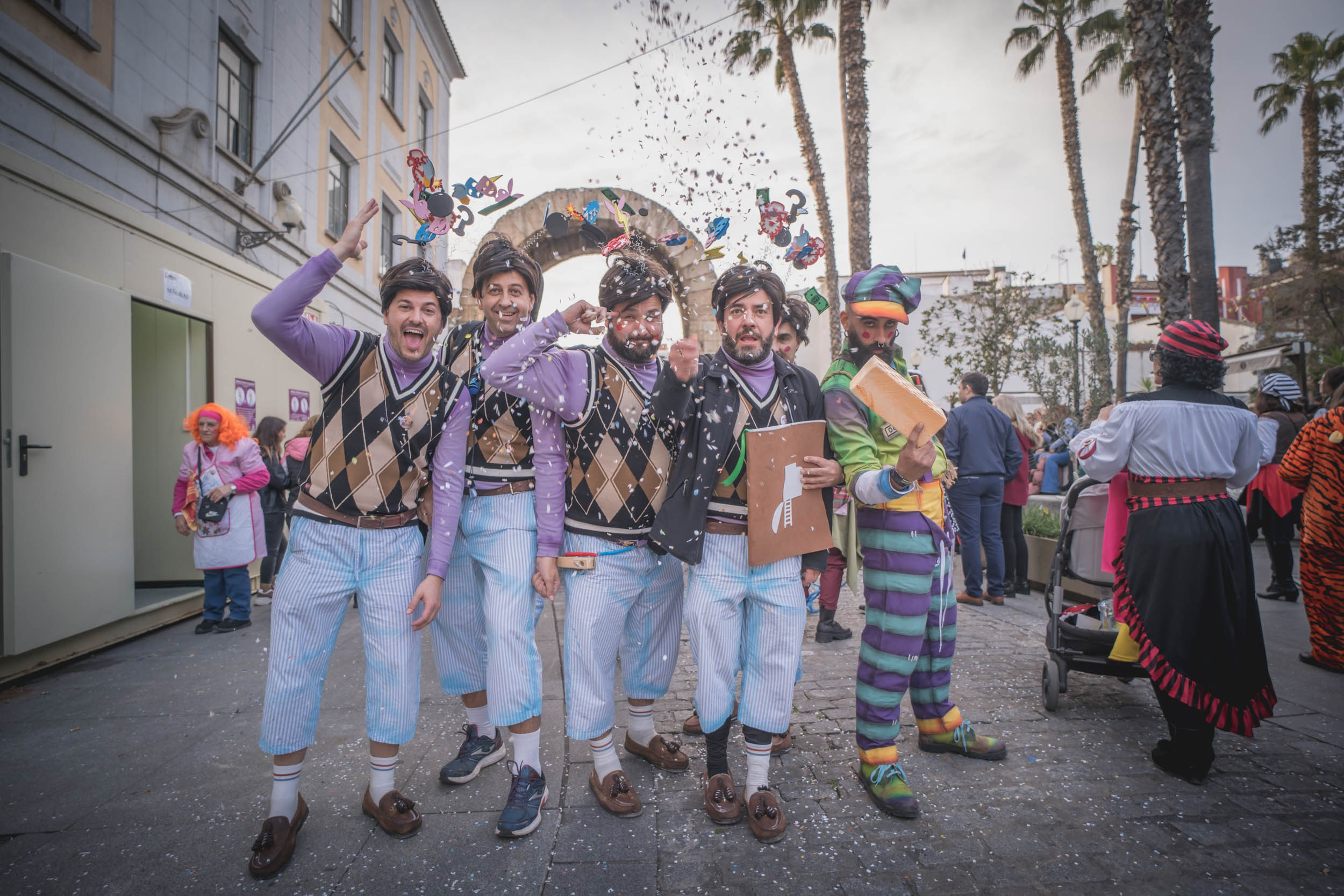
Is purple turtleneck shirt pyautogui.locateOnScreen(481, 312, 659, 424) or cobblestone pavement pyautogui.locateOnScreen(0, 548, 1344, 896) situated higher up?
purple turtleneck shirt pyautogui.locateOnScreen(481, 312, 659, 424)

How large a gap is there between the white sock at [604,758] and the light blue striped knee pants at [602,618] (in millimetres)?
57

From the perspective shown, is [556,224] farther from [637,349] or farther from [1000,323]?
[1000,323]

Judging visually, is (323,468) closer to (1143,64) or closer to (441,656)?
(441,656)

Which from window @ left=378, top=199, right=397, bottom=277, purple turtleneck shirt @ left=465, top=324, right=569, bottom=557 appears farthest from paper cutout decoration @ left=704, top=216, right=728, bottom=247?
window @ left=378, top=199, right=397, bottom=277

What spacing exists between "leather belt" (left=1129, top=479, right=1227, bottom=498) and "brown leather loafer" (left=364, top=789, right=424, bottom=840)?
3.46 meters

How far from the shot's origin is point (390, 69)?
494 inches

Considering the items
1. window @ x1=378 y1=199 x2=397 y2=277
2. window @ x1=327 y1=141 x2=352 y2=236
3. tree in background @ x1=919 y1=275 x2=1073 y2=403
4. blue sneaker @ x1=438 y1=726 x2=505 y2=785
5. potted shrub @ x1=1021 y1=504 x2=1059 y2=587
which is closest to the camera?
blue sneaker @ x1=438 y1=726 x2=505 y2=785

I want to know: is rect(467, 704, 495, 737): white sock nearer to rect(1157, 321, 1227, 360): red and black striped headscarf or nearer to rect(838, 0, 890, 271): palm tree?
rect(1157, 321, 1227, 360): red and black striped headscarf

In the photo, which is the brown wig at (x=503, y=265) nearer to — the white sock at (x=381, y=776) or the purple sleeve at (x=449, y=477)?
the purple sleeve at (x=449, y=477)

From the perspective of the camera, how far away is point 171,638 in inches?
219

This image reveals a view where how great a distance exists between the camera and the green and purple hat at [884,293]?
111 inches

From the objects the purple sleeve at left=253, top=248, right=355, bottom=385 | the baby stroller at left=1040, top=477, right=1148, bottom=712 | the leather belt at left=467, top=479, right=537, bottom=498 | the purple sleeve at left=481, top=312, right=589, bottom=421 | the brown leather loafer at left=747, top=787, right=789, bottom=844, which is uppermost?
the purple sleeve at left=253, top=248, right=355, bottom=385

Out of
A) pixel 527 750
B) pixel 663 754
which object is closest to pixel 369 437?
pixel 527 750

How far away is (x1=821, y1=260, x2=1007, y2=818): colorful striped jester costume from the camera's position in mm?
2648
